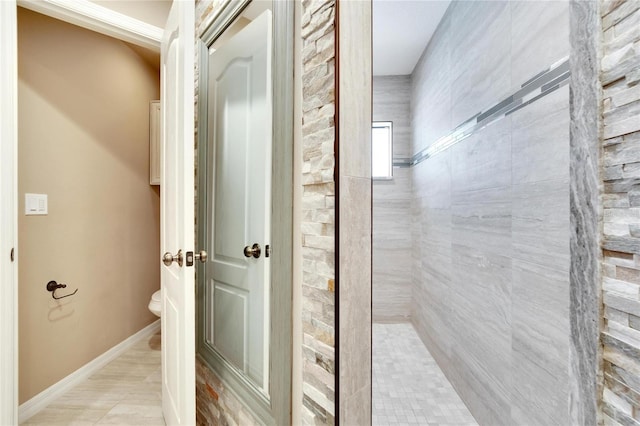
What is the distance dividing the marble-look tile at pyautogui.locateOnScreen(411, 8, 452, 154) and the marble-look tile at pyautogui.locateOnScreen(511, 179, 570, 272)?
1.01 meters

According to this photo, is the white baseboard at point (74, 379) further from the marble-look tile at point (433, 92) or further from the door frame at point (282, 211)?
the marble-look tile at point (433, 92)

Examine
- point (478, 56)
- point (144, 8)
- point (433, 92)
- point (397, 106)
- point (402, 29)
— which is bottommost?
point (478, 56)

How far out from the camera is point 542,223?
1.17 meters

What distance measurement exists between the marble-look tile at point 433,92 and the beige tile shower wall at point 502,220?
0.02 meters

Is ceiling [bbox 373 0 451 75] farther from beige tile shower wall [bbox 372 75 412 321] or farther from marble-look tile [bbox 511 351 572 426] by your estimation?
marble-look tile [bbox 511 351 572 426]

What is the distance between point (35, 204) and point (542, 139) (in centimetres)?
264

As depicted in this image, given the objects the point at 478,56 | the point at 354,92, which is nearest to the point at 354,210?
the point at 354,92

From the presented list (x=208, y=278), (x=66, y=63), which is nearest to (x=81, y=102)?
(x=66, y=63)

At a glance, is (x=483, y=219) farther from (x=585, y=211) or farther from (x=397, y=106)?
(x=397, y=106)

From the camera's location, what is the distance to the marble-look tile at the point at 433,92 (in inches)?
87.2

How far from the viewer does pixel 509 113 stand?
4.63ft

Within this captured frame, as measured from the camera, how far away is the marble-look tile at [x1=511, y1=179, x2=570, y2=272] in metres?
1.06

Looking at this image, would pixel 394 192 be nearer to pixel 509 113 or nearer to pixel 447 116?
pixel 447 116

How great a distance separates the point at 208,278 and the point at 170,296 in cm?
24
